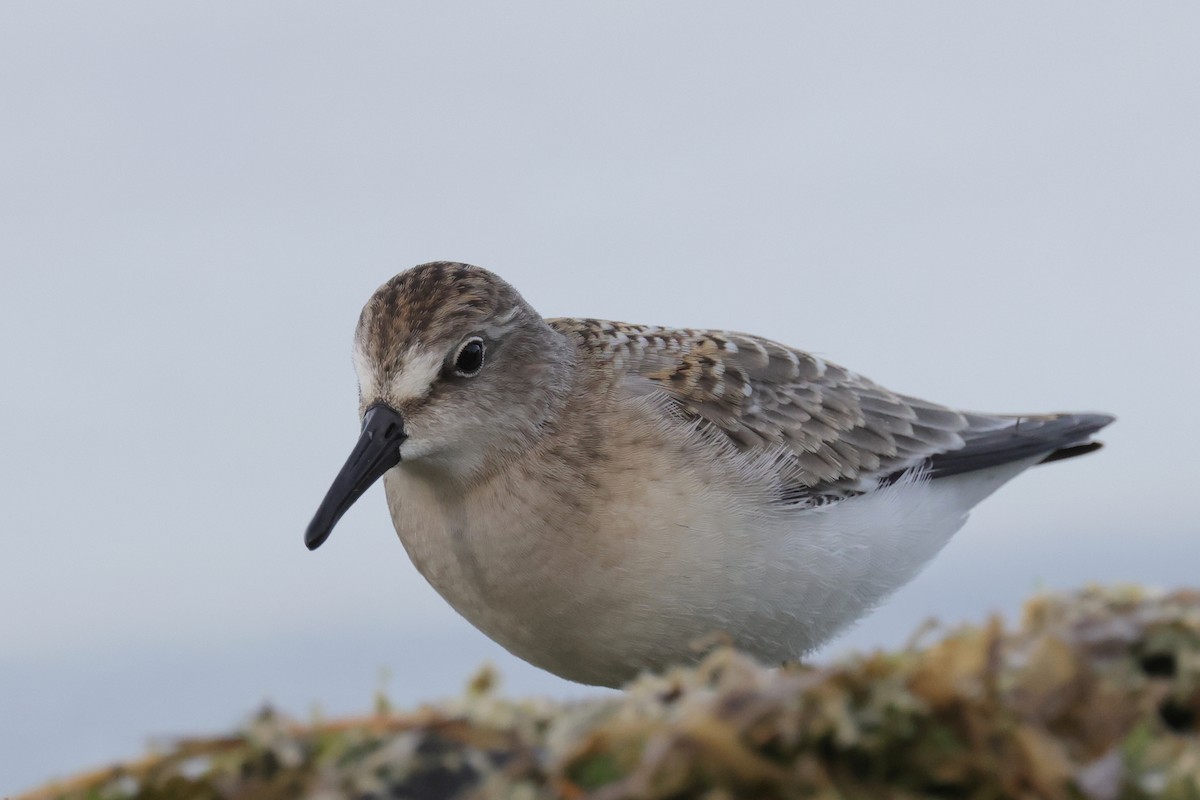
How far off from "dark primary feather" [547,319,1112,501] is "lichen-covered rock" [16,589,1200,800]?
→ 4338 millimetres

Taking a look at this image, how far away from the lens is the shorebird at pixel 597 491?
6.44 meters

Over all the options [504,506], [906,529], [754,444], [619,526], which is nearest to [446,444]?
[504,506]

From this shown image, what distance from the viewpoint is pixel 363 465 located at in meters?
6.43

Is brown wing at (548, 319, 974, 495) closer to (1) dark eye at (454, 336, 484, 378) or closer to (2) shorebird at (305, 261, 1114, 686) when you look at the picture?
(2) shorebird at (305, 261, 1114, 686)

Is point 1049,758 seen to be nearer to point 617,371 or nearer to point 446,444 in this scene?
point 446,444

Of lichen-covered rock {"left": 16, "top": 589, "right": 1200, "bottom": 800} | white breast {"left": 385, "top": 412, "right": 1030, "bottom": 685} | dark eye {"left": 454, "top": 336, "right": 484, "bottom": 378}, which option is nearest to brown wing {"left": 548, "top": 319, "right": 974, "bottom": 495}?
white breast {"left": 385, "top": 412, "right": 1030, "bottom": 685}

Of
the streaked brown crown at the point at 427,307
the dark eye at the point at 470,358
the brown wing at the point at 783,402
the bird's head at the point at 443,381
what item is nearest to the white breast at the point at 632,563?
the bird's head at the point at 443,381

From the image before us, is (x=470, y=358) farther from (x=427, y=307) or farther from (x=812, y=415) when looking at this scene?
(x=812, y=415)

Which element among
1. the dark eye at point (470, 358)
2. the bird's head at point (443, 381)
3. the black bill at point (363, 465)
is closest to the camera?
the black bill at point (363, 465)

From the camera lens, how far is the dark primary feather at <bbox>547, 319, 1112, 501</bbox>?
7504mm

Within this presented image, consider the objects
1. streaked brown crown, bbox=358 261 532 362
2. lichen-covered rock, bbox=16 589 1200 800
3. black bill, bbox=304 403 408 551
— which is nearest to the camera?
lichen-covered rock, bbox=16 589 1200 800

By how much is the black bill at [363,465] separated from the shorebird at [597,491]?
0.4 inches

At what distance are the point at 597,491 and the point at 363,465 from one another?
1159 mm

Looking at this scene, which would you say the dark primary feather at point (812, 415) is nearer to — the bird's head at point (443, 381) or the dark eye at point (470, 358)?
the bird's head at point (443, 381)
